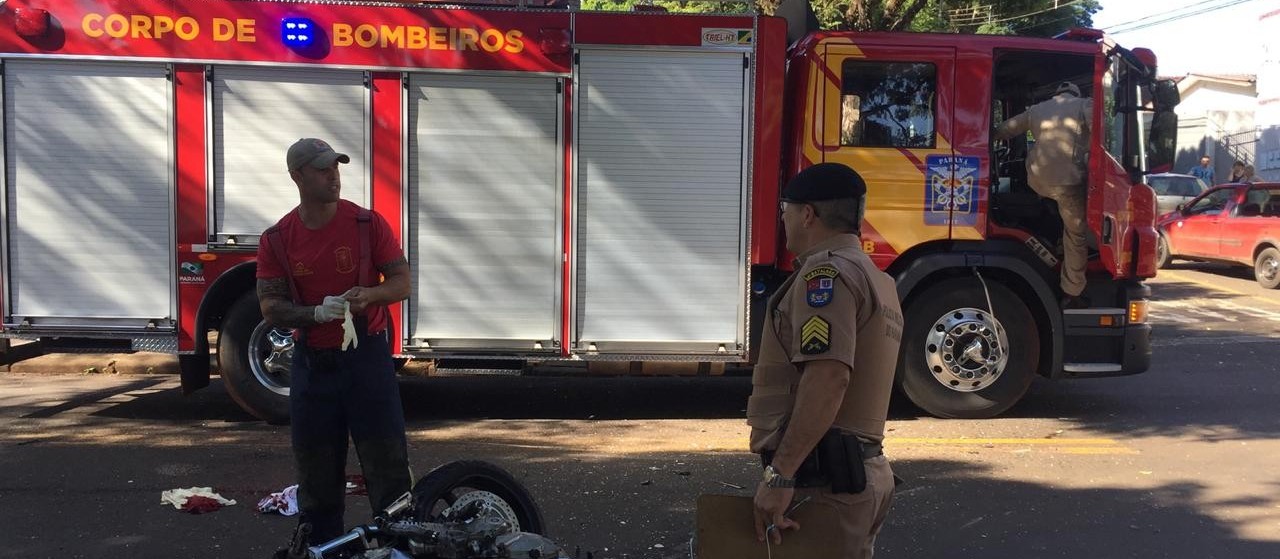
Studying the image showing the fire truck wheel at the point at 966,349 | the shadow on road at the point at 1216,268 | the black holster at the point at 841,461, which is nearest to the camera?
the black holster at the point at 841,461

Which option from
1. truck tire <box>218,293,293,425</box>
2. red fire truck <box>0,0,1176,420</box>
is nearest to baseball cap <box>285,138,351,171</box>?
red fire truck <box>0,0,1176,420</box>

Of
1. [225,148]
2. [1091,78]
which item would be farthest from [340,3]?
[1091,78]

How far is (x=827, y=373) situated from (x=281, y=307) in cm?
219

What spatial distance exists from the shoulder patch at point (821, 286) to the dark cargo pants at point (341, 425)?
197 centimetres

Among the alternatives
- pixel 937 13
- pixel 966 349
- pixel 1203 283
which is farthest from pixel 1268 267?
pixel 966 349

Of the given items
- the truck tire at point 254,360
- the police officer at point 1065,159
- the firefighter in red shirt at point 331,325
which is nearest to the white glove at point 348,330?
the firefighter in red shirt at point 331,325

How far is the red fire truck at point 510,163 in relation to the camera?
6902 millimetres

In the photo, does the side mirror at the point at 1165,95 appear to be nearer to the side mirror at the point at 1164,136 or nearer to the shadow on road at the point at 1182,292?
the side mirror at the point at 1164,136

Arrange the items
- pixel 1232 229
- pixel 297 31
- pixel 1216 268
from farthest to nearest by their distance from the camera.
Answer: pixel 1216 268, pixel 1232 229, pixel 297 31

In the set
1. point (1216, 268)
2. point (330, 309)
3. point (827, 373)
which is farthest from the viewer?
point (1216, 268)

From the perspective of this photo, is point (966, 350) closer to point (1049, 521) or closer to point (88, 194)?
point (1049, 521)

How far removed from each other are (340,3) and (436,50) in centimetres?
70

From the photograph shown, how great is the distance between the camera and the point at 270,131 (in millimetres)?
6961

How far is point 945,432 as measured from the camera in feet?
23.8
